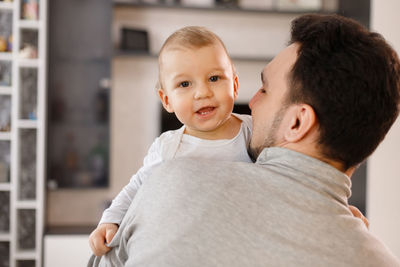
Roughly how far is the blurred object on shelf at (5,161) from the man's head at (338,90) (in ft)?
10.1

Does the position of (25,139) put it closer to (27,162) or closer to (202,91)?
(27,162)

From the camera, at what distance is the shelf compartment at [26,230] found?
3643 mm

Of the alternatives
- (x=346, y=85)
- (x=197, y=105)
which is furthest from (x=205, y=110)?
(x=346, y=85)

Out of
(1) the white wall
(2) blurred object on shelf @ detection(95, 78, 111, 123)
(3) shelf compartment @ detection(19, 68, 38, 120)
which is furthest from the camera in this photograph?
(2) blurred object on shelf @ detection(95, 78, 111, 123)

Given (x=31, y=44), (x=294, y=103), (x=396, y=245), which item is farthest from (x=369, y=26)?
(x=294, y=103)

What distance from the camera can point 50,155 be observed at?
12.1 ft

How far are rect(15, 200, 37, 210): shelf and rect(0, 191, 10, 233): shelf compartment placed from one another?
133mm

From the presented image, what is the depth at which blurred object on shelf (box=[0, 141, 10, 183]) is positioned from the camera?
355 centimetres

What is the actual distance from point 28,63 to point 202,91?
271cm

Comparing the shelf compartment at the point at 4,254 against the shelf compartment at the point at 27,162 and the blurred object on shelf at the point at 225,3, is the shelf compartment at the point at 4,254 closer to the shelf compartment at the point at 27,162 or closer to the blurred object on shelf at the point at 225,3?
the shelf compartment at the point at 27,162

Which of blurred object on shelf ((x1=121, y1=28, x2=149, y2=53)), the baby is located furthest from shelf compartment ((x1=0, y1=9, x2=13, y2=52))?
the baby

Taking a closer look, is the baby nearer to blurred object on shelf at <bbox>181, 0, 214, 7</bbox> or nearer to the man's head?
the man's head

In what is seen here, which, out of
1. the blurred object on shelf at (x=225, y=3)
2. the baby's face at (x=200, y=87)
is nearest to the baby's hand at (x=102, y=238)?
the baby's face at (x=200, y=87)

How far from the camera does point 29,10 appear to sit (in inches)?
138
